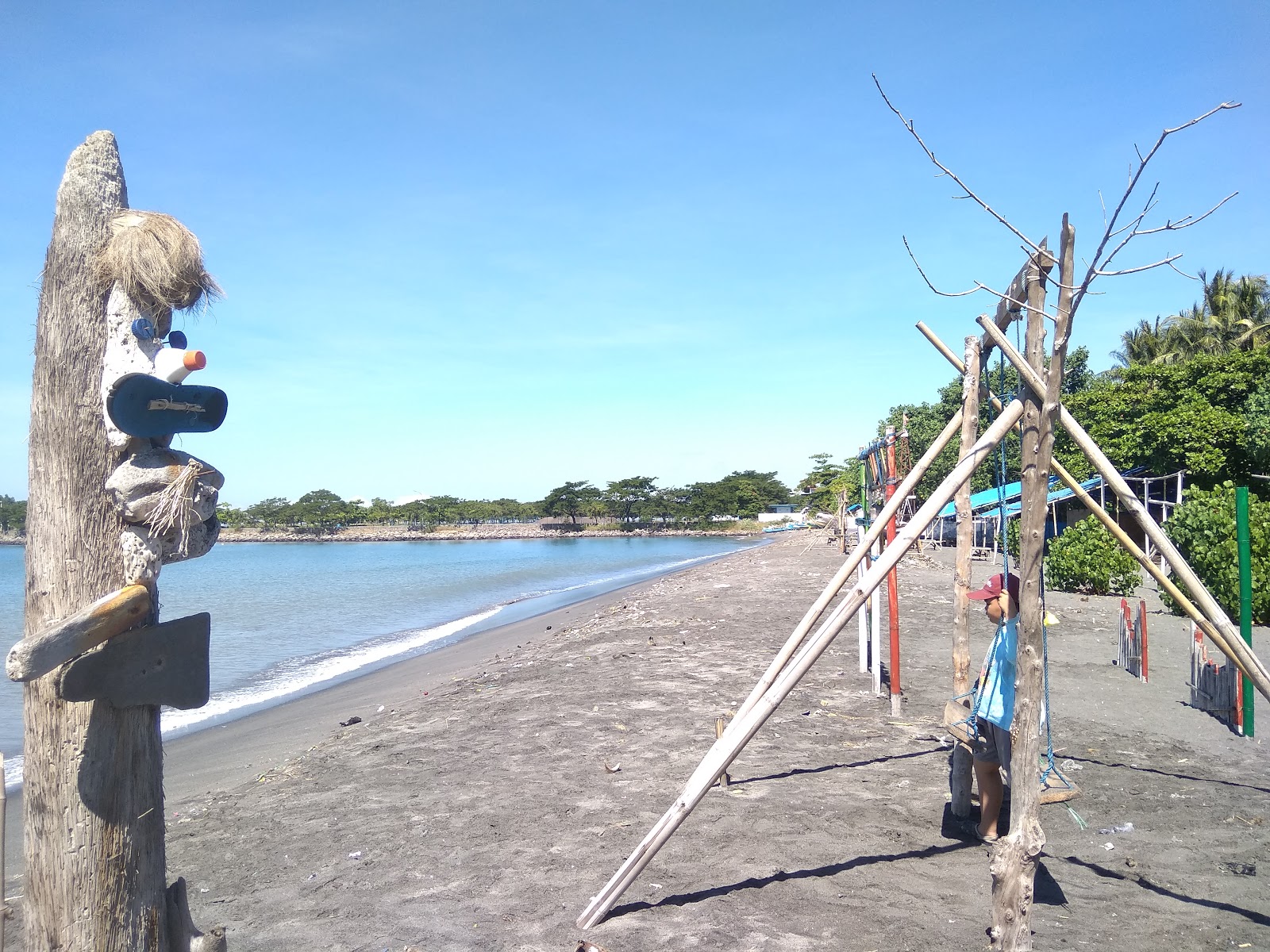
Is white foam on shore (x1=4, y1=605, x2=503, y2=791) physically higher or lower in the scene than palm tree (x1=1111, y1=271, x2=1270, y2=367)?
lower

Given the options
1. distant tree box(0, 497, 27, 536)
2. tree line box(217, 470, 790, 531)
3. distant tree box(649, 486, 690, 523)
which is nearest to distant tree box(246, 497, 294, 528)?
tree line box(217, 470, 790, 531)

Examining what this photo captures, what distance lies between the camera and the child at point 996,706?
480 cm

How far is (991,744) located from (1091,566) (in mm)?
14837

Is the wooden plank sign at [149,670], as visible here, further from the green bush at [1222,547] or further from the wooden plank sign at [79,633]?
the green bush at [1222,547]

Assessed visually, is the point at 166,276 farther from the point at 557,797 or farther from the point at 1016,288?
the point at 557,797

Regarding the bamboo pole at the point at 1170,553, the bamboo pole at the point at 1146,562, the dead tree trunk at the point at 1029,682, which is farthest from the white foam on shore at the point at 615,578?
the dead tree trunk at the point at 1029,682

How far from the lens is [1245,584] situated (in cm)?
677

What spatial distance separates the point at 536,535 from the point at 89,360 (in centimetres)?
10365

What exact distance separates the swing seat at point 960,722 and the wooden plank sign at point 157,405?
172 inches

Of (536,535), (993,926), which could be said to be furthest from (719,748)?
(536,535)

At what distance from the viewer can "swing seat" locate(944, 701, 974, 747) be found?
16.6 feet

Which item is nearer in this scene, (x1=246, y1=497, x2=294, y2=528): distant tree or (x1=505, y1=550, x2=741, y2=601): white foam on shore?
(x1=505, y1=550, x2=741, y2=601): white foam on shore

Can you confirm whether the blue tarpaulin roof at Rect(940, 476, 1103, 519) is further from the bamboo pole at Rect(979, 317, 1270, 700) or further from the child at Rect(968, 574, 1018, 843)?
the bamboo pole at Rect(979, 317, 1270, 700)

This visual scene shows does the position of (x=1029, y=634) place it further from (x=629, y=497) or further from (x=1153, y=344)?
(x=629, y=497)
